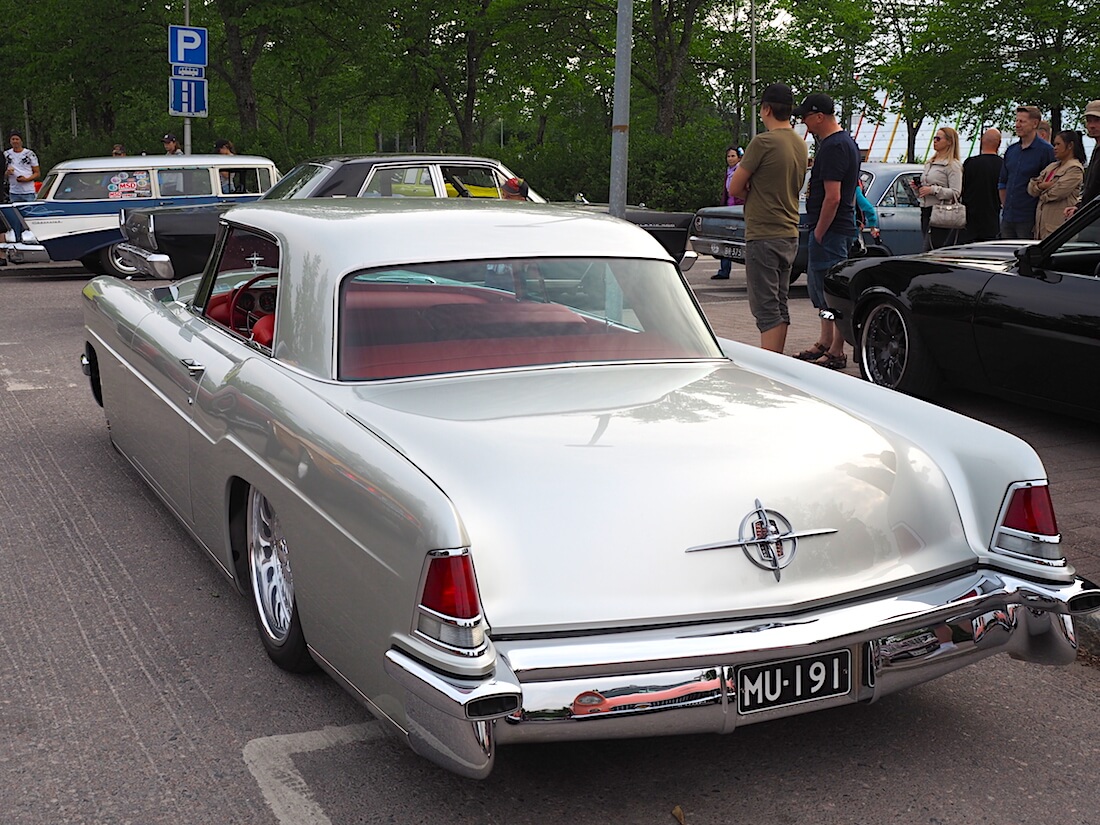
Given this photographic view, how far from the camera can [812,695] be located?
2889 millimetres

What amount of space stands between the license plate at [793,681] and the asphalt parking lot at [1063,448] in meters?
1.64

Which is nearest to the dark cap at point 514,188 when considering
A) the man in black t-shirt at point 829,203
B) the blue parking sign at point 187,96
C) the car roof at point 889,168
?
the man in black t-shirt at point 829,203

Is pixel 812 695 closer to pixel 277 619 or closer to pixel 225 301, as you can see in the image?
pixel 277 619

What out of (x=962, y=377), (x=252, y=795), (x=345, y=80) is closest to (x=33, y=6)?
(x=345, y=80)

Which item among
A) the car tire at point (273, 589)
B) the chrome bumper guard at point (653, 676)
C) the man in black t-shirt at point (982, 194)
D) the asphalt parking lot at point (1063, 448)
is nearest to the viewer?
the chrome bumper guard at point (653, 676)

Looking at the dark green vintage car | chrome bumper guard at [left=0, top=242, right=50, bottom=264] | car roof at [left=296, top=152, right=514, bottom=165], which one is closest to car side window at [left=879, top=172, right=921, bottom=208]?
the dark green vintage car

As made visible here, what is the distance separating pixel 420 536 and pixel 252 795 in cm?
85

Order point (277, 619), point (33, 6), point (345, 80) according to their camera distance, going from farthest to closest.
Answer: point (345, 80) → point (33, 6) → point (277, 619)

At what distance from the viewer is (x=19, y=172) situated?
61.3ft

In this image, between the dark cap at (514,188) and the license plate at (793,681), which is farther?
the dark cap at (514,188)

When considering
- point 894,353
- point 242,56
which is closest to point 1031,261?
Result: point 894,353

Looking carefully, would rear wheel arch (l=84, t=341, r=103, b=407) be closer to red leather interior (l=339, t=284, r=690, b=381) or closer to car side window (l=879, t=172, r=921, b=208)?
red leather interior (l=339, t=284, r=690, b=381)

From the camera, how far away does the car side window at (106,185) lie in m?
15.0

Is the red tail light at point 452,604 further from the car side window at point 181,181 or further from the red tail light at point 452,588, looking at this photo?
the car side window at point 181,181
